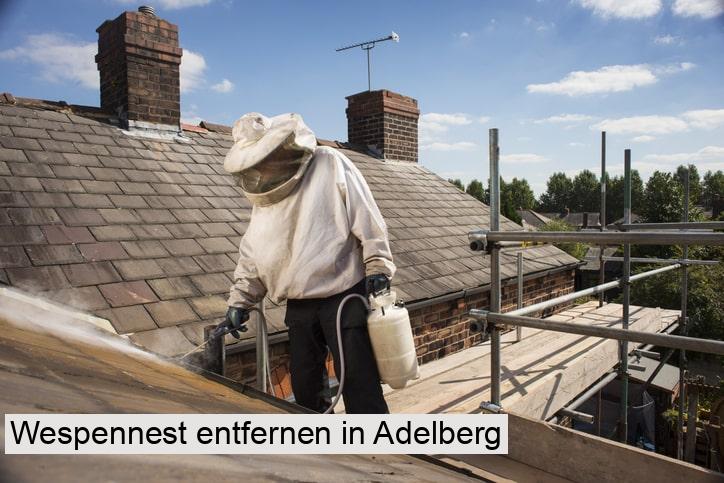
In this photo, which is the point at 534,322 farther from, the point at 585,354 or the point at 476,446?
the point at 585,354

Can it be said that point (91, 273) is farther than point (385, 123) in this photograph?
No

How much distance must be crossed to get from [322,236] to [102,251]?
2.38m

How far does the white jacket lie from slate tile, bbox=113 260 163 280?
1.68 m

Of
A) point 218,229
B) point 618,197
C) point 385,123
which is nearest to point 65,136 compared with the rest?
point 218,229

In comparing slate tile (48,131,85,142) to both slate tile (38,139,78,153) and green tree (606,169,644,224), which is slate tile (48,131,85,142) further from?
green tree (606,169,644,224)

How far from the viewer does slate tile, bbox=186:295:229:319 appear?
3.86m

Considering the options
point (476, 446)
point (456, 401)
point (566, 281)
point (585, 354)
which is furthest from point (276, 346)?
point (566, 281)

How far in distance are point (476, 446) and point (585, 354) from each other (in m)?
2.75

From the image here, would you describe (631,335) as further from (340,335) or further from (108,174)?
(108,174)

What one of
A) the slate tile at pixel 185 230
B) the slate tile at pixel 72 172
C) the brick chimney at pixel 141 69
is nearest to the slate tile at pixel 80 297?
the slate tile at pixel 185 230

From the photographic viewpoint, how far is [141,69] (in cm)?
622

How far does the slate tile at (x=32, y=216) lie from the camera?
155 inches

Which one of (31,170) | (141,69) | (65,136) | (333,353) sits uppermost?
(141,69)

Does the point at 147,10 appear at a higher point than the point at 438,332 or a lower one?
higher
